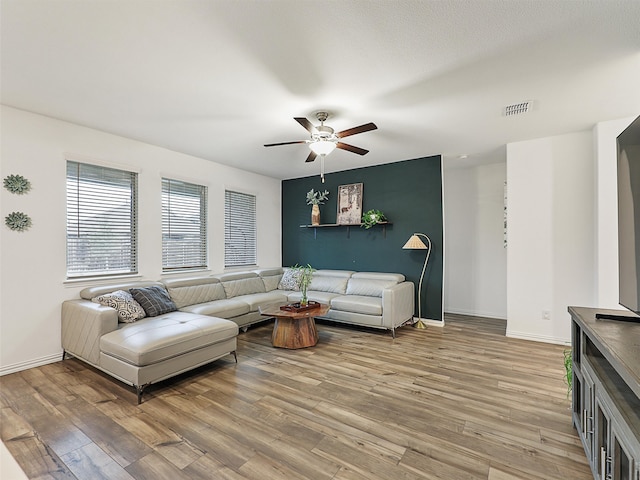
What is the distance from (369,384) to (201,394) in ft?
4.91

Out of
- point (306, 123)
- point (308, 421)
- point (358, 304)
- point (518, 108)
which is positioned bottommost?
point (308, 421)

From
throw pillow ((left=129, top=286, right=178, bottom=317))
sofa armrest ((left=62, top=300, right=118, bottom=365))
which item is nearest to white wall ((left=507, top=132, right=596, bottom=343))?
throw pillow ((left=129, top=286, right=178, bottom=317))

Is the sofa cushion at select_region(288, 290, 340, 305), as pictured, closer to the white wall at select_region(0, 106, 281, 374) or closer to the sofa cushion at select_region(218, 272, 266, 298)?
the sofa cushion at select_region(218, 272, 266, 298)

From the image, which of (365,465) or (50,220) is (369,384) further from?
(50,220)

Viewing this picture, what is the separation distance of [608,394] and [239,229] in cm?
532

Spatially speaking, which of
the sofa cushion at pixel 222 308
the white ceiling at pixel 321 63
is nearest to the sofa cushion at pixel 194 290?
the sofa cushion at pixel 222 308

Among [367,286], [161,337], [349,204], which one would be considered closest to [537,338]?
[367,286]

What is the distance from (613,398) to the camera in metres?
1.40

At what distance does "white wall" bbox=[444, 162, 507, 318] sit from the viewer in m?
5.39

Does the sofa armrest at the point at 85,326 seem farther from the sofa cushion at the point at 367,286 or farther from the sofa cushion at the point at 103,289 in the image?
the sofa cushion at the point at 367,286

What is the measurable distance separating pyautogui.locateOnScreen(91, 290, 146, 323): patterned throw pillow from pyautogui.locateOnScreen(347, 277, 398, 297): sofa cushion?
9.99 feet

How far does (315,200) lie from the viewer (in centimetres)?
608

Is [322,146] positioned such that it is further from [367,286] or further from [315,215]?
[315,215]

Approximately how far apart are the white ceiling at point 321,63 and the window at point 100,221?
618mm
